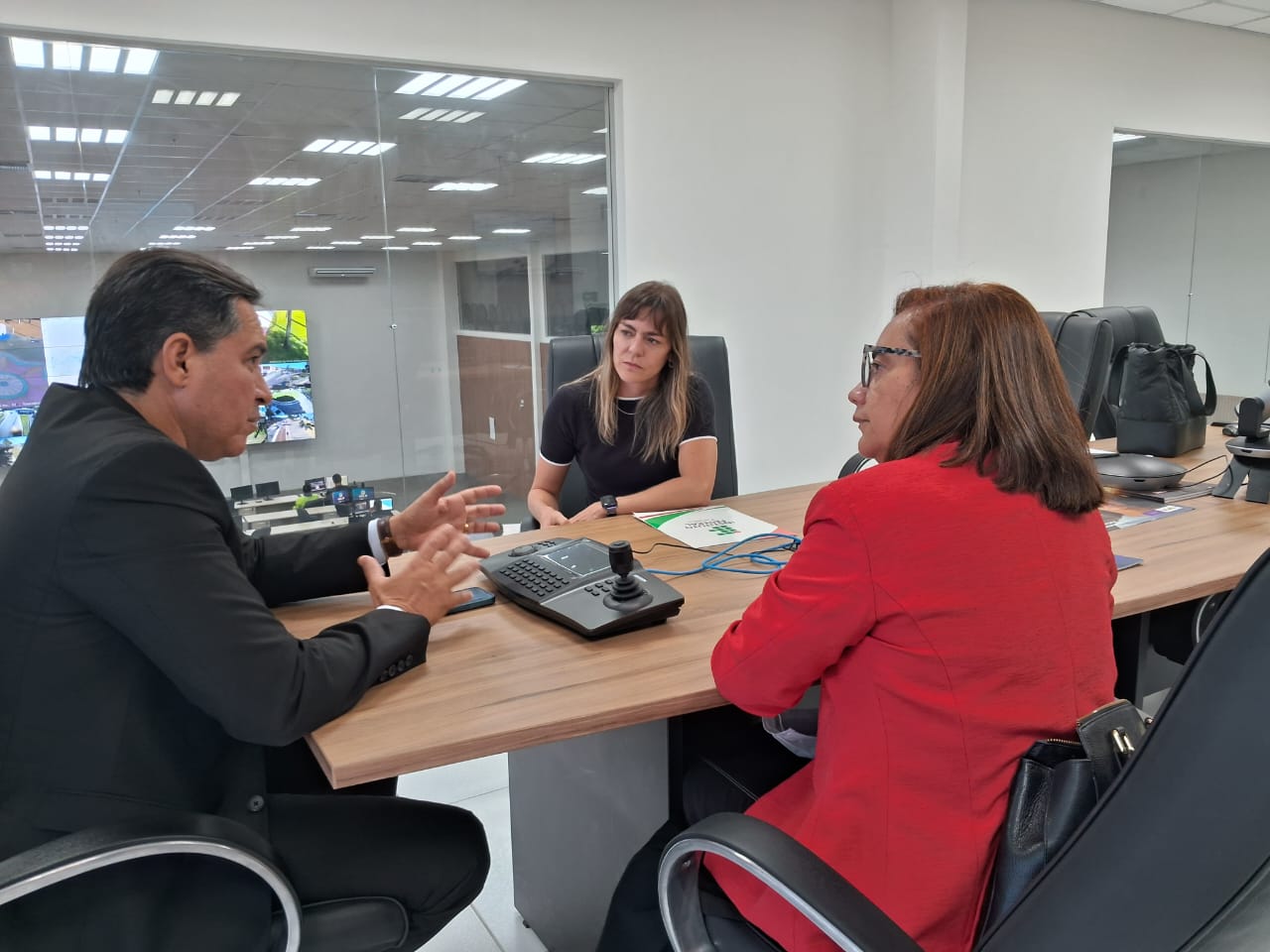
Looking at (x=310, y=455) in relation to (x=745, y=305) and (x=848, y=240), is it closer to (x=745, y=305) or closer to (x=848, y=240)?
(x=745, y=305)

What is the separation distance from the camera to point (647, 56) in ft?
14.3

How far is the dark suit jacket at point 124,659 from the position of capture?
1100 mm

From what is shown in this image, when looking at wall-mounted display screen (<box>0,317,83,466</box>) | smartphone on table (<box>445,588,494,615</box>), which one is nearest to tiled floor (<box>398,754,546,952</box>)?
smartphone on table (<box>445,588,494,615</box>)

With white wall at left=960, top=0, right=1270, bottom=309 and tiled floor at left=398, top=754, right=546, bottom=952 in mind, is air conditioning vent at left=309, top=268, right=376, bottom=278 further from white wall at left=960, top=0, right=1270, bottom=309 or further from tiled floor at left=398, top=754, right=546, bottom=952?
white wall at left=960, top=0, right=1270, bottom=309

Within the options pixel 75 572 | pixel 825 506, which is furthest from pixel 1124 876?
pixel 75 572

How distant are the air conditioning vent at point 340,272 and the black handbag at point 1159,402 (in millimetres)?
2955

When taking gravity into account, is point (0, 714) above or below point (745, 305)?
below

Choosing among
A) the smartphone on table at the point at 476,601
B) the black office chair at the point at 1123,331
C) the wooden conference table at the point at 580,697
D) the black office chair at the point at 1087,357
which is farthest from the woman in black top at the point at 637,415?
the black office chair at the point at 1123,331

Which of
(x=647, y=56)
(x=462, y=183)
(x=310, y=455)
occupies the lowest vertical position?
(x=310, y=455)

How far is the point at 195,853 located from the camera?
1107 millimetres

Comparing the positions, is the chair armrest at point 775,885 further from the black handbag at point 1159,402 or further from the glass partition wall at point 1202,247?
the glass partition wall at point 1202,247

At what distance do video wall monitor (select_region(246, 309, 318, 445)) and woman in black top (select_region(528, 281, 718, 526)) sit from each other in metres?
1.69

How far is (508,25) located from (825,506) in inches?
142

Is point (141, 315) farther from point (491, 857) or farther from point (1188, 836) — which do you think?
point (491, 857)
